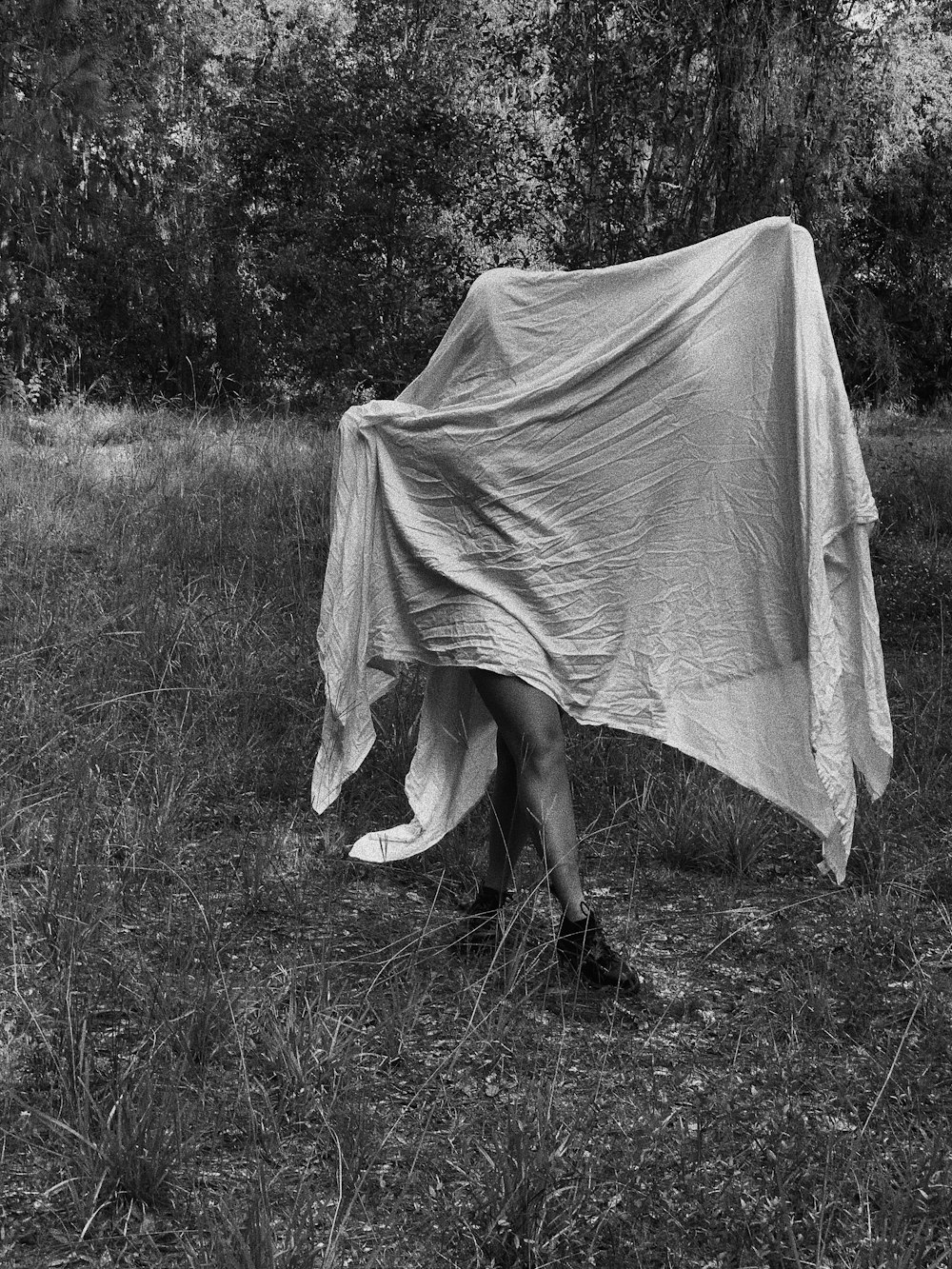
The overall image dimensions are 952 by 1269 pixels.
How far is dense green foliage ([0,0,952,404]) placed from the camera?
8.95m

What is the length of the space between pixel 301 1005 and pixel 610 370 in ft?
5.37

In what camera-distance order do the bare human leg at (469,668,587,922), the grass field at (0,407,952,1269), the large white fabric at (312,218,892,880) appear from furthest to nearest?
the large white fabric at (312,218,892,880) → the bare human leg at (469,668,587,922) → the grass field at (0,407,952,1269)

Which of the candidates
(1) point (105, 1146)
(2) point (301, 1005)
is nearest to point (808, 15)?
(2) point (301, 1005)

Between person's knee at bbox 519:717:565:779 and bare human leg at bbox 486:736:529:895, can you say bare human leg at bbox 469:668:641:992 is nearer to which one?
person's knee at bbox 519:717:565:779

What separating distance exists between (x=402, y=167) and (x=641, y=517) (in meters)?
9.97

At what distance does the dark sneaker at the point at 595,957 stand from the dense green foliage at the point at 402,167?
21.5ft

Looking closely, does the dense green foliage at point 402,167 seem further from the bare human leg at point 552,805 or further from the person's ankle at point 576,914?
the person's ankle at point 576,914

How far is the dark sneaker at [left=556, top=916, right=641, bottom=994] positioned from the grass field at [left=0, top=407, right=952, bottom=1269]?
0.23ft

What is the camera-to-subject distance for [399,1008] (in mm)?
2912

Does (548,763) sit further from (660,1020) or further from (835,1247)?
(835,1247)

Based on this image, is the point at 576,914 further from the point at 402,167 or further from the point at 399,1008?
the point at 402,167

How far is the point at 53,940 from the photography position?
317cm

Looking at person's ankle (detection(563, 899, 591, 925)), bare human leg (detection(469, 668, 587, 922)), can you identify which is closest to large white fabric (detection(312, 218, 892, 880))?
bare human leg (detection(469, 668, 587, 922))

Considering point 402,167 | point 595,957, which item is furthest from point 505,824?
point 402,167
